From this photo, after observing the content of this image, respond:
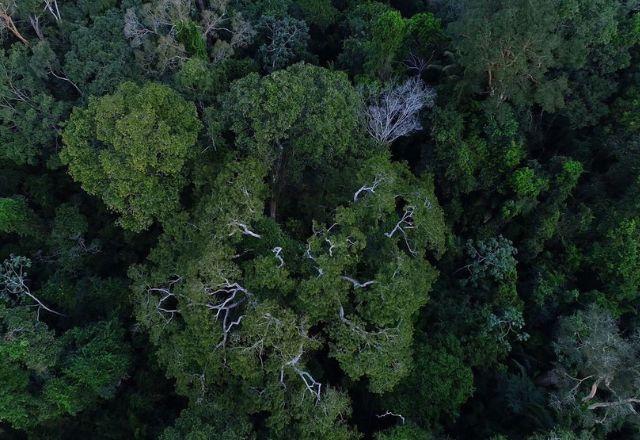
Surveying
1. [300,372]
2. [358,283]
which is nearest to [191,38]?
[358,283]

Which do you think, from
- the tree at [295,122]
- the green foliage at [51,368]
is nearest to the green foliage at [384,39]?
the tree at [295,122]

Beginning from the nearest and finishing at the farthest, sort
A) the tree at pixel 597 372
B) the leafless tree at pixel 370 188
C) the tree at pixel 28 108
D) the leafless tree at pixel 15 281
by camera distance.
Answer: the tree at pixel 597 372, the leafless tree at pixel 370 188, the leafless tree at pixel 15 281, the tree at pixel 28 108

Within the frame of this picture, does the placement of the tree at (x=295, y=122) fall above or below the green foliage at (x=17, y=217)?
above

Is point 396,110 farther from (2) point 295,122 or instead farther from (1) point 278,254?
(1) point 278,254

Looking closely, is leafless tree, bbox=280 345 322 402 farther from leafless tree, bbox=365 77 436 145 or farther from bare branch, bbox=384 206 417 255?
leafless tree, bbox=365 77 436 145

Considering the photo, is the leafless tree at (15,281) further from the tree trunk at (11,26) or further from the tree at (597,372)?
the tree at (597,372)

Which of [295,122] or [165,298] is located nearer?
[165,298]

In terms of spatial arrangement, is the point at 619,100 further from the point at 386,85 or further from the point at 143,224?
the point at 143,224
